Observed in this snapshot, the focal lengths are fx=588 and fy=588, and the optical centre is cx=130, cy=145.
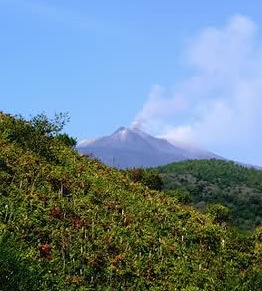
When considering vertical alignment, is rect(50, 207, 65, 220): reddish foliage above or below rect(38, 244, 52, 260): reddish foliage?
above

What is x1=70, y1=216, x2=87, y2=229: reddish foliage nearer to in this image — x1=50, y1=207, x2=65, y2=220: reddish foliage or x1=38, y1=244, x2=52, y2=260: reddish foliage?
x1=50, y1=207, x2=65, y2=220: reddish foliage

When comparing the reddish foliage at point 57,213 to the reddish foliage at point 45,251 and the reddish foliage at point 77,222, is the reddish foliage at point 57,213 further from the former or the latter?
the reddish foliage at point 45,251

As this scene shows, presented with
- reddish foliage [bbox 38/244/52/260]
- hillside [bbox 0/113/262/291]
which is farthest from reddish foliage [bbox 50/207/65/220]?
reddish foliage [bbox 38/244/52/260]

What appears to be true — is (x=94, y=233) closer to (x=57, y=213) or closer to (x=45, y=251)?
(x=57, y=213)

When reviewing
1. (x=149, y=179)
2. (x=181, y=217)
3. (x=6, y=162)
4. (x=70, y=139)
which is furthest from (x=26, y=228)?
(x=149, y=179)

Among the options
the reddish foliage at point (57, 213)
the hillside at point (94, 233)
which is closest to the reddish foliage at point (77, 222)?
the hillside at point (94, 233)

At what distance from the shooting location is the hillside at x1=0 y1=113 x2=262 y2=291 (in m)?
40.3

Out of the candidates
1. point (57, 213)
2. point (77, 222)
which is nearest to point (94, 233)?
point (77, 222)

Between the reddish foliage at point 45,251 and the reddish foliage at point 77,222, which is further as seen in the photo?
the reddish foliage at point 77,222

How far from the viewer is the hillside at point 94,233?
132 ft

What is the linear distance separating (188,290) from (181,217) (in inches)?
649

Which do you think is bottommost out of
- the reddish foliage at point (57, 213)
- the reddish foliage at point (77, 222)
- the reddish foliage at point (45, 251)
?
the reddish foliage at point (45, 251)

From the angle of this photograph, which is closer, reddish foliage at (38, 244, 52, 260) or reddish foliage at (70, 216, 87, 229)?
reddish foliage at (38, 244, 52, 260)

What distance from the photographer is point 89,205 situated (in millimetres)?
51688
